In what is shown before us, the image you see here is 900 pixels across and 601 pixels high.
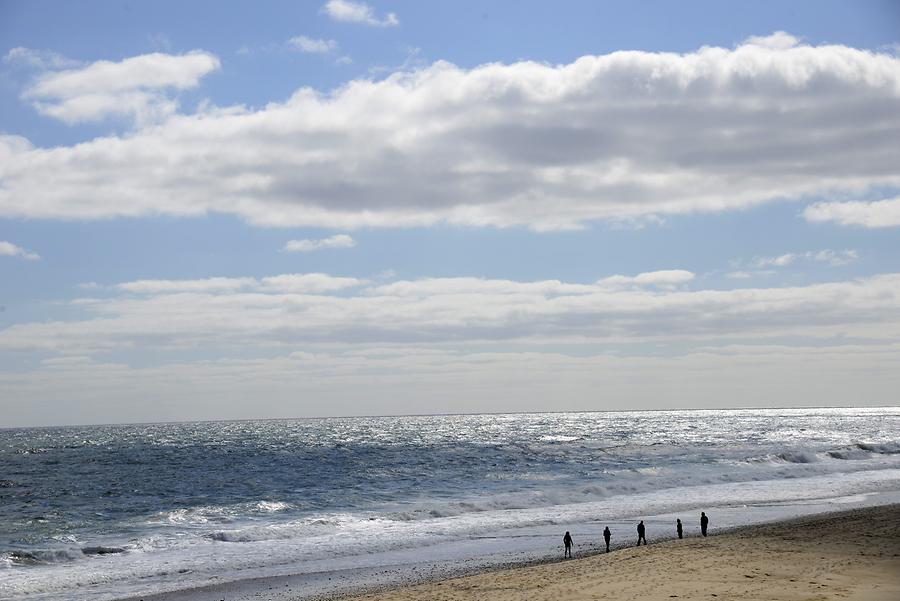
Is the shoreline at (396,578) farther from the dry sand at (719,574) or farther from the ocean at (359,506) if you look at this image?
the ocean at (359,506)

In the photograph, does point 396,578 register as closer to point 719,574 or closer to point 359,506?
point 719,574

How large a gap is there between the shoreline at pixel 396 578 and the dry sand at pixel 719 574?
0.46 feet

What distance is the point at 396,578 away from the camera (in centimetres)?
3067

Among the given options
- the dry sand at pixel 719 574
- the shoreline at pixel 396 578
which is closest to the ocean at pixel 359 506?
the shoreline at pixel 396 578

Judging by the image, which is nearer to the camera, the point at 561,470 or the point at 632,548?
the point at 632,548

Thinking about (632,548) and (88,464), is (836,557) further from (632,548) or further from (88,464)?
(88,464)

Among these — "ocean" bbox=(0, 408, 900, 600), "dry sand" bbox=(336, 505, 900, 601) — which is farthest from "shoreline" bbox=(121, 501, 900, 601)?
"ocean" bbox=(0, 408, 900, 600)

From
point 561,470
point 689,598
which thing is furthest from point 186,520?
point 561,470

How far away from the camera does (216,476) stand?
75.6 m

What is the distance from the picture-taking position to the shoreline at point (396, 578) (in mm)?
28266

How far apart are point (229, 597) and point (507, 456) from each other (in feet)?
219

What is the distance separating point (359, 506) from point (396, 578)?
2298 centimetres

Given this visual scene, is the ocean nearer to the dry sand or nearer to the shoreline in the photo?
the shoreline

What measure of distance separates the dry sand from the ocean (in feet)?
12.6
